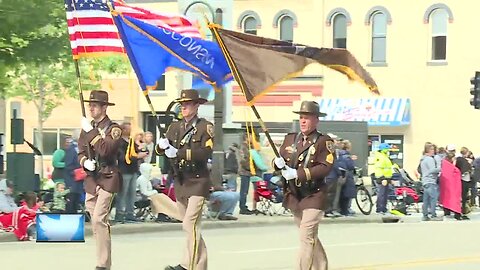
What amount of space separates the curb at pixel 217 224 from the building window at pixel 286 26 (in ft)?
68.8

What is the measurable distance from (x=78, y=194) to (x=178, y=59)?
5.12m

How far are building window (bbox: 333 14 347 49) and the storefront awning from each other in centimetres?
230

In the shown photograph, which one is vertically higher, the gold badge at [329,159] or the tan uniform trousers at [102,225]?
the gold badge at [329,159]

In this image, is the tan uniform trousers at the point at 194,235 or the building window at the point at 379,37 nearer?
the tan uniform trousers at the point at 194,235

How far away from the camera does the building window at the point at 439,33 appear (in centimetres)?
4066

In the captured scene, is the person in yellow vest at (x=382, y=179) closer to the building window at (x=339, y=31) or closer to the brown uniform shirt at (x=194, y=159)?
the brown uniform shirt at (x=194, y=159)

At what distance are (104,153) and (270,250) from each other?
5366 mm

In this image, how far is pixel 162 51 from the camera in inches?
565

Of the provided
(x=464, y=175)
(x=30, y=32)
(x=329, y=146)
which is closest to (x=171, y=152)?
(x=329, y=146)

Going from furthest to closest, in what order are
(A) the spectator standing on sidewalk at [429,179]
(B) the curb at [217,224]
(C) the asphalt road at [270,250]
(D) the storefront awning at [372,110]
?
(D) the storefront awning at [372,110] < (A) the spectator standing on sidewalk at [429,179] < (B) the curb at [217,224] < (C) the asphalt road at [270,250]

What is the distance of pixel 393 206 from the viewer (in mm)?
25984

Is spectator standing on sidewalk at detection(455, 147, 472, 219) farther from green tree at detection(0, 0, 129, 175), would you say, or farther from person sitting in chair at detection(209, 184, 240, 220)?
green tree at detection(0, 0, 129, 175)

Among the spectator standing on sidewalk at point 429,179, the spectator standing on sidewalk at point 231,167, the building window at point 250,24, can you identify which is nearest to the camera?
the spectator standing on sidewalk at point 231,167

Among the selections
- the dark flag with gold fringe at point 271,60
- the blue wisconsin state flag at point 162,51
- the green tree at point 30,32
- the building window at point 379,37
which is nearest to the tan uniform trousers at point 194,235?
the dark flag with gold fringe at point 271,60
